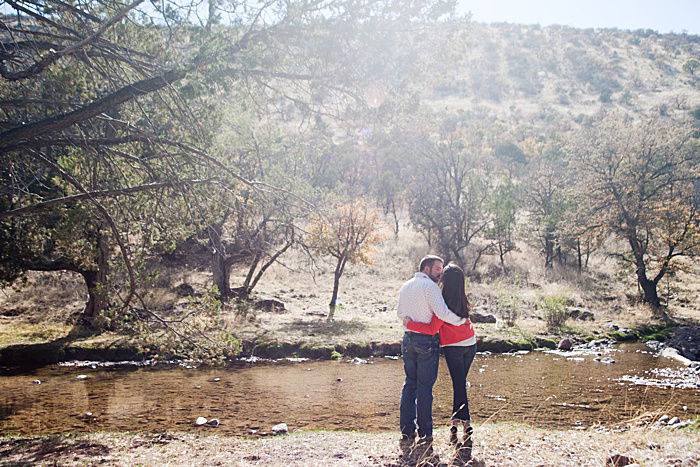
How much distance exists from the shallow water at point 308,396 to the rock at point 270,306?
7.25 m

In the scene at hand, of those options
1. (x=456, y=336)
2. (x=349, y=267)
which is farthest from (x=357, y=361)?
(x=349, y=267)

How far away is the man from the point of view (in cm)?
625

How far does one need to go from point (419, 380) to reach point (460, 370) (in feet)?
1.77

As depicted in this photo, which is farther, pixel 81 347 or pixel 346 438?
pixel 81 347

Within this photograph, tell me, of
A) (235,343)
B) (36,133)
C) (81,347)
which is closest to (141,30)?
(36,133)

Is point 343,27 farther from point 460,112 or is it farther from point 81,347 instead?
point 460,112

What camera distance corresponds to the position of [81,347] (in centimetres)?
1545

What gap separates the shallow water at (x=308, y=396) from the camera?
29.4 feet

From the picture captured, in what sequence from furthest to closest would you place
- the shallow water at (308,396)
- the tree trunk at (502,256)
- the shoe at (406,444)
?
the tree trunk at (502,256) → the shallow water at (308,396) → the shoe at (406,444)

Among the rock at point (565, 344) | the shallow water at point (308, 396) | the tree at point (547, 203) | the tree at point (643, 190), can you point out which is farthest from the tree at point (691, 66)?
the shallow water at point (308, 396)

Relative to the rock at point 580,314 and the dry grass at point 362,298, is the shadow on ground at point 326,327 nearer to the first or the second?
the dry grass at point 362,298

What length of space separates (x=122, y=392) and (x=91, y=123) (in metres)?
6.62

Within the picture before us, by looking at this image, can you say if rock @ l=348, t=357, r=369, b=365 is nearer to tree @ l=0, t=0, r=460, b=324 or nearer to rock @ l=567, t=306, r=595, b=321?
tree @ l=0, t=0, r=460, b=324

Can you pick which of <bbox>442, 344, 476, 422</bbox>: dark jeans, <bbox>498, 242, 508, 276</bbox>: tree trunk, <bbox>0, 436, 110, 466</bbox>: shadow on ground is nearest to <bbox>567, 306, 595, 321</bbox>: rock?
<bbox>498, 242, 508, 276</bbox>: tree trunk
